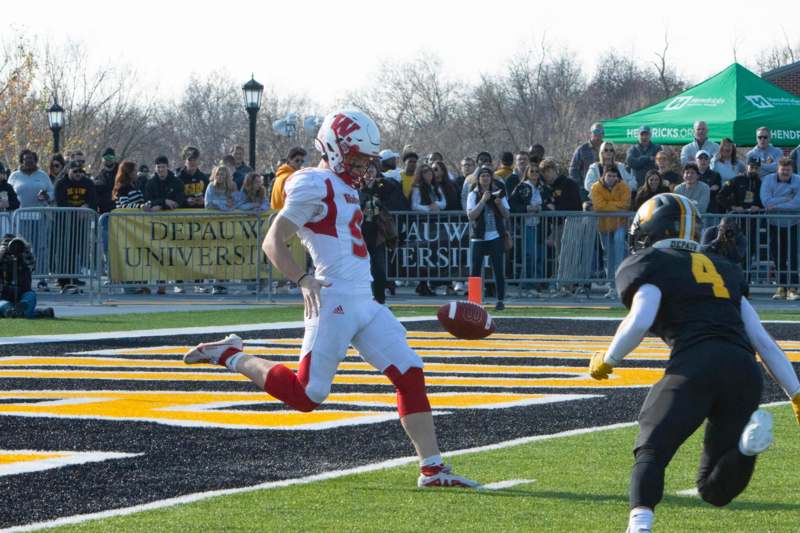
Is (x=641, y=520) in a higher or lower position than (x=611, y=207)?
lower

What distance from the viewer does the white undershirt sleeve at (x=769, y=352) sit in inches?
232

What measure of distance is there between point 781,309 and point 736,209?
1.62m

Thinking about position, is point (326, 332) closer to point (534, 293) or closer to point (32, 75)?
point (534, 293)

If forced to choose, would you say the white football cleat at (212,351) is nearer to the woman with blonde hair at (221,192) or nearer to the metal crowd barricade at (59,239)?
the metal crowd barricade at (59,239)

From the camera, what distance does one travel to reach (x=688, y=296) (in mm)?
5797

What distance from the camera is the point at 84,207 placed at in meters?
20.5

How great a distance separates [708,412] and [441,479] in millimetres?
1712

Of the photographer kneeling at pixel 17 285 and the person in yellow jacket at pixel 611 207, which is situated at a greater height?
the person in yellow jacket at pixel 611 207

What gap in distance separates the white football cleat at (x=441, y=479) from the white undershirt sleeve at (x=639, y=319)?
1.48 m

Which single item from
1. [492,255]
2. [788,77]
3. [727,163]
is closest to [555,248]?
[492,255]

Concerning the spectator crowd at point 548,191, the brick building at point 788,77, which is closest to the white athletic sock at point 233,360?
the spectator crowd at point 548,191

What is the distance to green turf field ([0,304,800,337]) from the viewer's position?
16.4 meters

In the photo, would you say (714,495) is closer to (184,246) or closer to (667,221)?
(667,221)

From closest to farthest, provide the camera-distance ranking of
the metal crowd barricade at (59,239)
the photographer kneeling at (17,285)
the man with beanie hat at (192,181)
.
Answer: the photographer kneeling at (17,285), the metal crowd barricade at (59,239), the man with beanie hat at (192,181)
